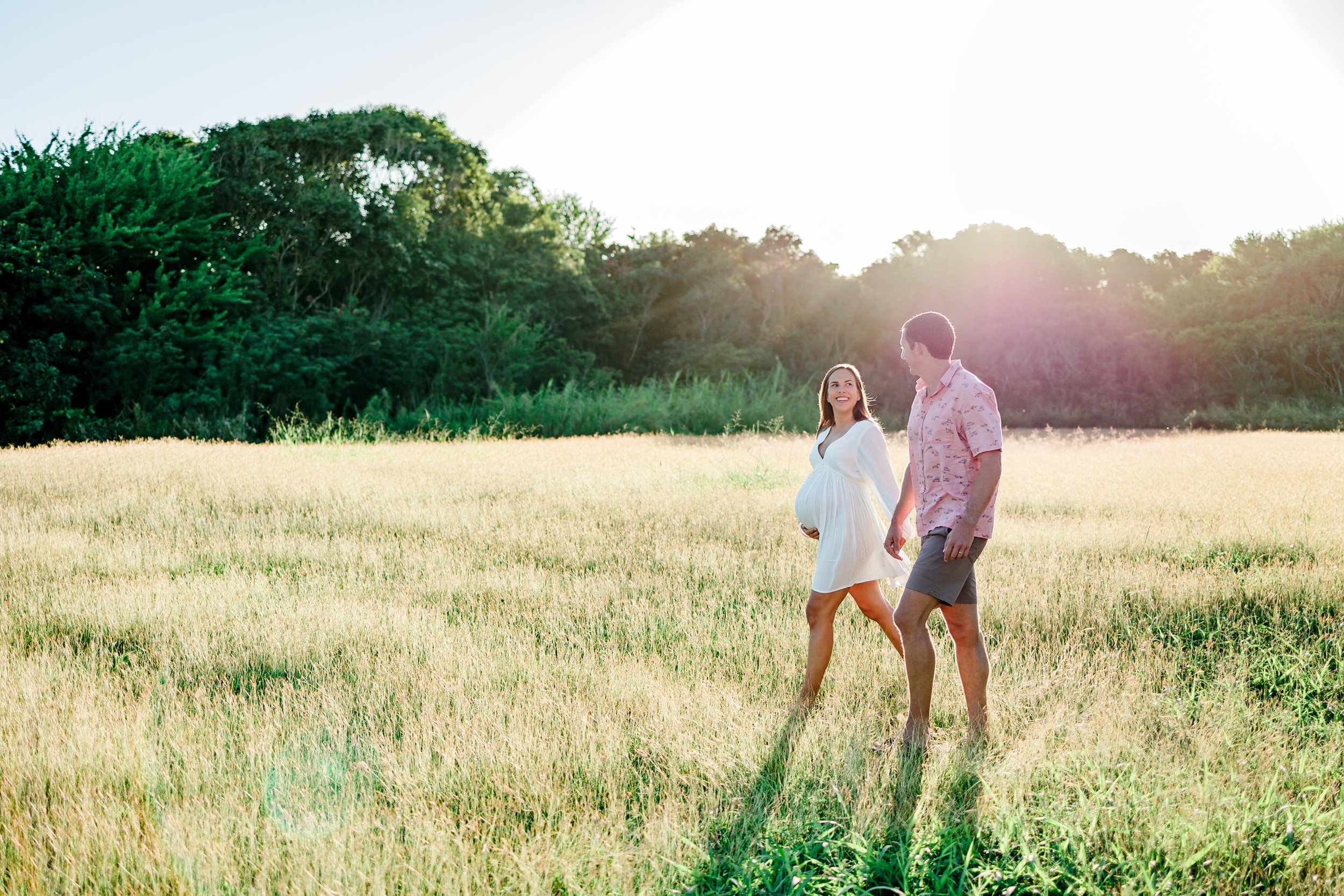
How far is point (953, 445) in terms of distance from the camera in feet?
12.3

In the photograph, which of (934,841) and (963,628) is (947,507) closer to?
(963,628)

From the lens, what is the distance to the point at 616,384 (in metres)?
33.5

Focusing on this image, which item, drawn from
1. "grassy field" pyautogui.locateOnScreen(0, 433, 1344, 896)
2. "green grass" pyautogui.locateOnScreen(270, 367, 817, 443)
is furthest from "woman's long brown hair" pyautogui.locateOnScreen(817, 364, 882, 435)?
"green grass" pyautogui.locateOnScreen(270, 367, 817, 443)

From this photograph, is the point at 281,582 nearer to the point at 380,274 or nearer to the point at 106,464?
the point at 106,464

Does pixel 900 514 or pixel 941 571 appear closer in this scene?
pixel 941 571

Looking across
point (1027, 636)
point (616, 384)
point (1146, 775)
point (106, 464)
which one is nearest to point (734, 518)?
point (1027, 636)

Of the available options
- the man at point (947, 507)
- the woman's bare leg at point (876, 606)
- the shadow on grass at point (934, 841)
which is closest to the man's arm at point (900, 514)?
the man at point (947, 507)

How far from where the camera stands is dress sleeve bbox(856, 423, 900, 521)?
13.4 ft

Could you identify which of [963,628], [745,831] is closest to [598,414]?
[963,628]

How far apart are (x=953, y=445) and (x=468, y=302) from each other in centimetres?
2739

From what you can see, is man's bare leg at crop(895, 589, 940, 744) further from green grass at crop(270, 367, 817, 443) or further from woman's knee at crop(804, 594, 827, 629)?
green grass at crop(270, 367, 817, 443)

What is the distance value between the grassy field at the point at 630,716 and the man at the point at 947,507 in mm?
300

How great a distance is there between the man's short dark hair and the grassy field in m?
1.71

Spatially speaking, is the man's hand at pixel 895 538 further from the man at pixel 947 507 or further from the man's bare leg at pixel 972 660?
the man's bare leg at pixel 972 660
